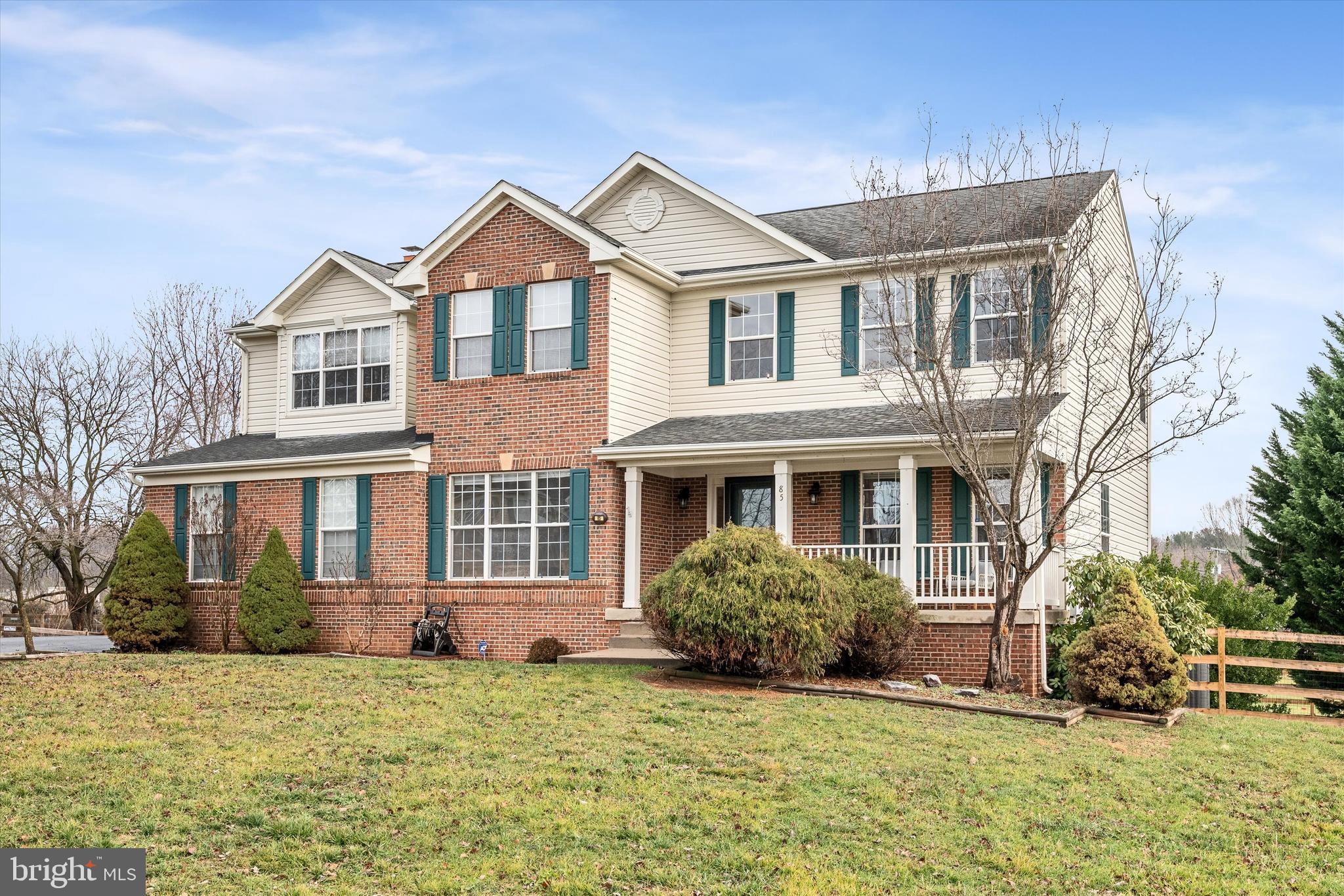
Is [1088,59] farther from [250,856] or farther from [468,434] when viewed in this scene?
[250,856]

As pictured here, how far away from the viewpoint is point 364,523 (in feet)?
64.7

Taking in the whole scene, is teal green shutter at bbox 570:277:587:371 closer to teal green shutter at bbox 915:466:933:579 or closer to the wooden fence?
teal green shutter at bbox 915:466:933:579

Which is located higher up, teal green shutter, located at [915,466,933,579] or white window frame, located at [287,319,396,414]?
white window frame, located at [287,319,396,414]

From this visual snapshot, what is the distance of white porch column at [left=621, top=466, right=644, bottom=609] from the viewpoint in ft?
59.7

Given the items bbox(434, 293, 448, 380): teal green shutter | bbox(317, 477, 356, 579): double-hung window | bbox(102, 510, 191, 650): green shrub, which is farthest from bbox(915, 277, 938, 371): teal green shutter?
bbox(102, 510, 191, 650): green shrub

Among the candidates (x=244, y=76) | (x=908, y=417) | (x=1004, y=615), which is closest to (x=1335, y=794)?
(x=1004, y=615)

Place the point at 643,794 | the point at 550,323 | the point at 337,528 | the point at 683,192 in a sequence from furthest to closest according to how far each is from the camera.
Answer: the point at 683,192
the point at 337,528
the point at 550,323
the point at 643,794

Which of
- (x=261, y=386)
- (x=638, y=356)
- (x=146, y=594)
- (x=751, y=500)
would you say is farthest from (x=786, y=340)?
(x=146, y=594)

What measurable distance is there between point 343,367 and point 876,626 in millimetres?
11348

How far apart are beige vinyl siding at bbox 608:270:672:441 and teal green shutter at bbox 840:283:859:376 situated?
3000 millimetres

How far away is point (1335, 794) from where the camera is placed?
10320 millimetres

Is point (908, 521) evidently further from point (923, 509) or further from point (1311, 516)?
point (1311, 516)

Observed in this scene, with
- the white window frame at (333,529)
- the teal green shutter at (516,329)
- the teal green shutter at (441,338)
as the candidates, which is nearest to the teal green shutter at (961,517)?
the teal green shutter at (516,329)

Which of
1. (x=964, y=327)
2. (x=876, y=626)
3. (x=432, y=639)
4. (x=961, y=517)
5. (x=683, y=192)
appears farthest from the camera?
(x=683, y=192)
